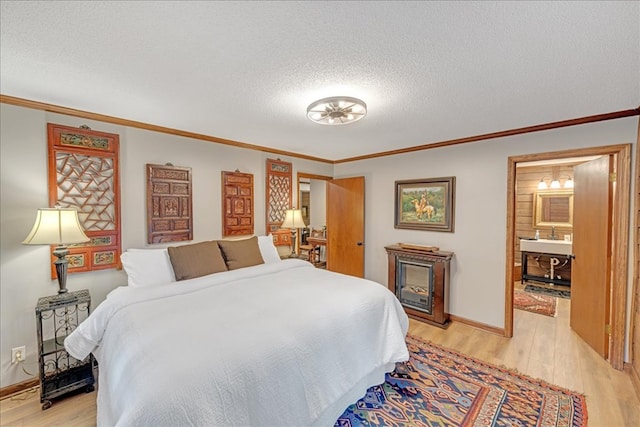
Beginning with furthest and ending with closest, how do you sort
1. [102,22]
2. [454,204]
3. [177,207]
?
[454,204], [177,207], [102,22]

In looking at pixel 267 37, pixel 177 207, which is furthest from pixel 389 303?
pixel 177 207

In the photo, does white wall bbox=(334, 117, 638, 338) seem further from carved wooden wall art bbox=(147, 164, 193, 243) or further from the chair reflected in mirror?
Answer: carved wooden wall art bbox=(147, 164, 193, 243)

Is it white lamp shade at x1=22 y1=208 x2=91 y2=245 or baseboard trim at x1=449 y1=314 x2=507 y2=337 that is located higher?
white lamp shade at x1=22 y1=208 x2=91 y2=245

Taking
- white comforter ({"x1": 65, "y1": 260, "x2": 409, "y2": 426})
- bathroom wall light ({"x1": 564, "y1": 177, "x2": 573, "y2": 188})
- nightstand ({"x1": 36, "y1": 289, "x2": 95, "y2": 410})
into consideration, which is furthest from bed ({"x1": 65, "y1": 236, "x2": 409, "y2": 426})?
bathroom wall light ({"x1": 564, "y1": 177, "x2": 573, "y2": 188})

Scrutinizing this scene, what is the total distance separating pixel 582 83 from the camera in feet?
6.05

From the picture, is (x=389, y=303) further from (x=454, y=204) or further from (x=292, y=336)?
(x=454, y=204)

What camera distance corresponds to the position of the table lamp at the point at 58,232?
1.99 m

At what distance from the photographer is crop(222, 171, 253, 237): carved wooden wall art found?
3.42 metres

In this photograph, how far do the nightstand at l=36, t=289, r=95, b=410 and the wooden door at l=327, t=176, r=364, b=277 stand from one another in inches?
132

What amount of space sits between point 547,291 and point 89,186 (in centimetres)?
656

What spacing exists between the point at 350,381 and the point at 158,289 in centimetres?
159

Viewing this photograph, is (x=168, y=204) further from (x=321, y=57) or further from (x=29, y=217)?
(x=321, y=57)

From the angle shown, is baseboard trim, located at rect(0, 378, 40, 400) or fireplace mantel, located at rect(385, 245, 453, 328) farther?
fireplace mantel, located at rect(385, 245, 453, 328)

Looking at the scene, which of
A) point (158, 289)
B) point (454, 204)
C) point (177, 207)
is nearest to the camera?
point (158, 289)
